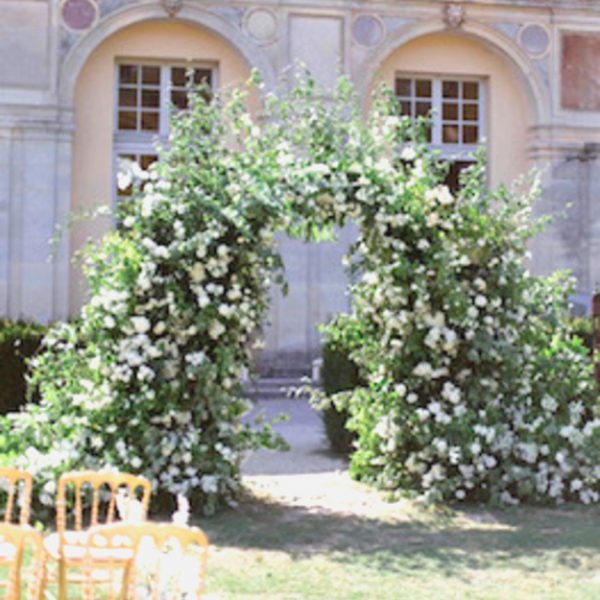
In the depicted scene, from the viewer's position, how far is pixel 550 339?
8.07m

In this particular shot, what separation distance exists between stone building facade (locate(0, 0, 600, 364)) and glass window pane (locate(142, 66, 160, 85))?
0.07ft

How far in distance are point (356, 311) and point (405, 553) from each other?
90.4 inches

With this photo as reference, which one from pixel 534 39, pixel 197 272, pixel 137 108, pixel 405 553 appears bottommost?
pixel 405 553

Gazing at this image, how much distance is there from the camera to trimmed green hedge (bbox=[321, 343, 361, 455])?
9.73 meters

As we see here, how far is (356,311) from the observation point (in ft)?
25.7

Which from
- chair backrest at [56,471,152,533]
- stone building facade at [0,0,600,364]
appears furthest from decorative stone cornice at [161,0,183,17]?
chair backrest at [56,471,152,533]

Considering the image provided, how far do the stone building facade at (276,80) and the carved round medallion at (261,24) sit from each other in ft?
0.05

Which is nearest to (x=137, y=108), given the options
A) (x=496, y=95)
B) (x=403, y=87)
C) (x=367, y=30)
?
(x=367, y=30)

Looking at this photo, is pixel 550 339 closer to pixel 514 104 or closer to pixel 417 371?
pixel 417 371

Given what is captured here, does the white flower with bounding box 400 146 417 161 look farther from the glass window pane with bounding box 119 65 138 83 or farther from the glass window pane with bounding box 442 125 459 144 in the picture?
the glass window pane with bounding box 442 125 459 144

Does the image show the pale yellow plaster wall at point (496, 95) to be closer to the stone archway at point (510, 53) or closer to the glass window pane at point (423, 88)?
the stone archway at point (510, 53)

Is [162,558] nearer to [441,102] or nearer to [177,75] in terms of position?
[177,75]

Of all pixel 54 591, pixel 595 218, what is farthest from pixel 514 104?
pixel 54 591

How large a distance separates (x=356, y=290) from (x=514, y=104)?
10304mm
